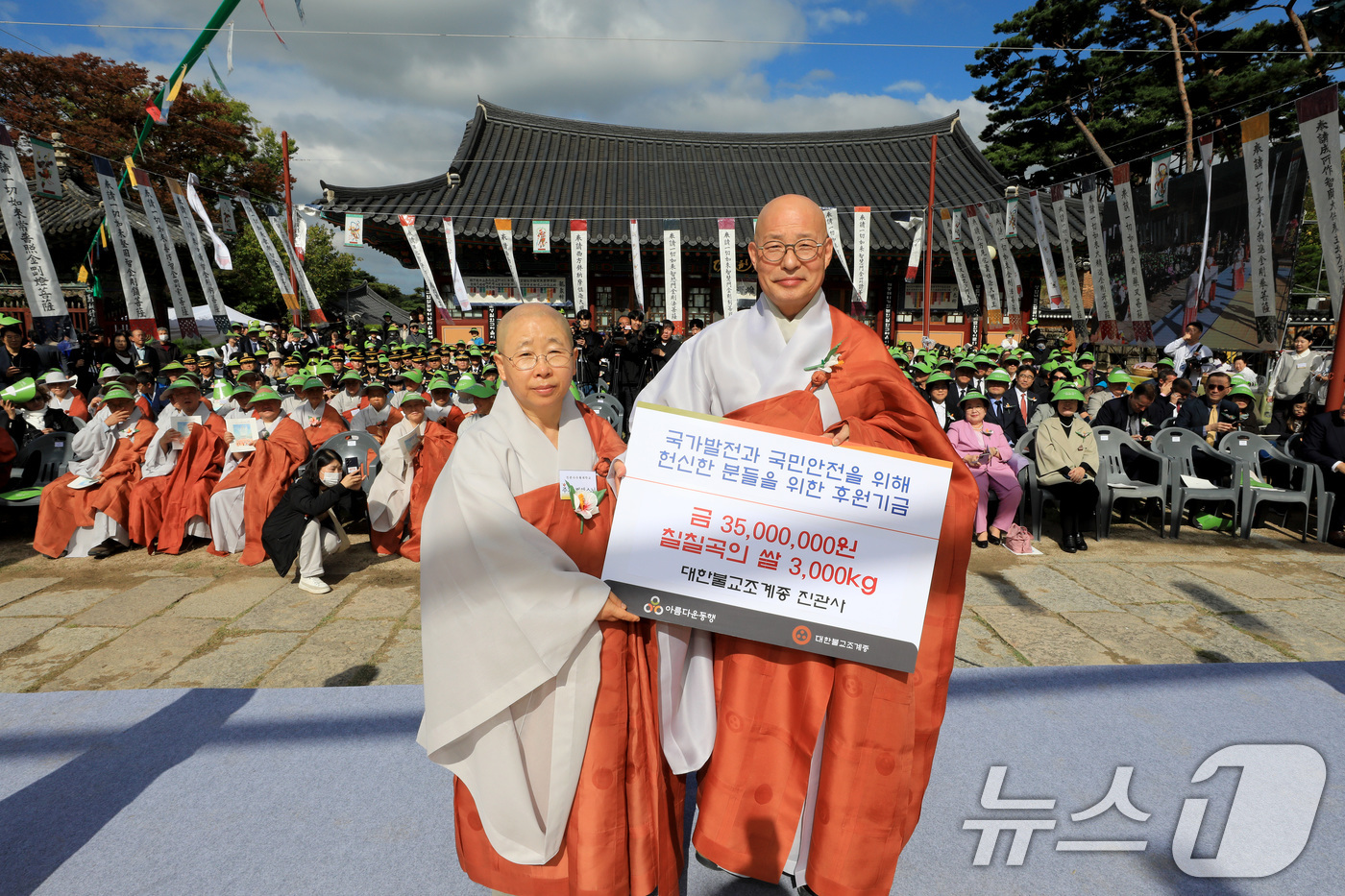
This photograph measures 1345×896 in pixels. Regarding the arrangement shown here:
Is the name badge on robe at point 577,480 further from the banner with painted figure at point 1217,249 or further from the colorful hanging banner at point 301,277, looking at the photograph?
the colorful hanging banner at point 301,277

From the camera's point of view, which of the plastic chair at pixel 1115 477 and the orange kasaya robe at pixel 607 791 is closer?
the orange kasaya robe at pixel 607 791

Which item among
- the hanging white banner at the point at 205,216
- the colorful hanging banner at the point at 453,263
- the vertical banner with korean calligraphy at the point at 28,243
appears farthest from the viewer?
the colorful hanging banner at the point at 453,263

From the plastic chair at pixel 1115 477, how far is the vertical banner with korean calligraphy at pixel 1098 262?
5.37 meters

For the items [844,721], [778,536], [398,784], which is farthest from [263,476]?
[844,721]

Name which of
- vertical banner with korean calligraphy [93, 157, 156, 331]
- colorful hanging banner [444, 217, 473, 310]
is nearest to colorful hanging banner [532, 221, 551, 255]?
colorful hanging banner [444, 217, 473, 310]

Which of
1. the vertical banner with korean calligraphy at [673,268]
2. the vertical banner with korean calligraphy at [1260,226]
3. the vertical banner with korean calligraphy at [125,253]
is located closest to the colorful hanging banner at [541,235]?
the vertical banner with korean calligraphy at [673,268]

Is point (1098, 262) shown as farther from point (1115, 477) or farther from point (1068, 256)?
point (1115, 477)

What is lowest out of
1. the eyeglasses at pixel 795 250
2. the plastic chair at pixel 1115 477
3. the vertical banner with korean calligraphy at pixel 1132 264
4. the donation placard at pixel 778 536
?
the plastic chair at pixel 1115 477

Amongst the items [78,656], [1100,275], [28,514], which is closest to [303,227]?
[28,514]

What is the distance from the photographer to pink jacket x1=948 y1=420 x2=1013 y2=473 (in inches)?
235

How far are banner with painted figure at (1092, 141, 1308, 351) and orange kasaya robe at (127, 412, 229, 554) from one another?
440 inches

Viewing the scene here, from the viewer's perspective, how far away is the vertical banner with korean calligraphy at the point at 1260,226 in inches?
297

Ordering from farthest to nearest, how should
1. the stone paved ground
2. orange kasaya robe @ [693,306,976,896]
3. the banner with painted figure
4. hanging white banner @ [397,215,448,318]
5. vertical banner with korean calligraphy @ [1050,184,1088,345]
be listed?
hanging white banner @ [397,215,448,318] < vertical banner with korean calligraphy @ [1050,184,1088,345] < the banner with painted figure < the stone paved ground < orange kasaya robe @ [693,306,976,896]

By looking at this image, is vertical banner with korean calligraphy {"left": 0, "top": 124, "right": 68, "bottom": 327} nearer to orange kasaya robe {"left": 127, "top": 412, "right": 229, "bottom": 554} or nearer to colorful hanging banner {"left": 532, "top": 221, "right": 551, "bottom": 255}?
orange kasaya robe {"left": 127, "top": 412, "right": 229, "bottom": 554}
